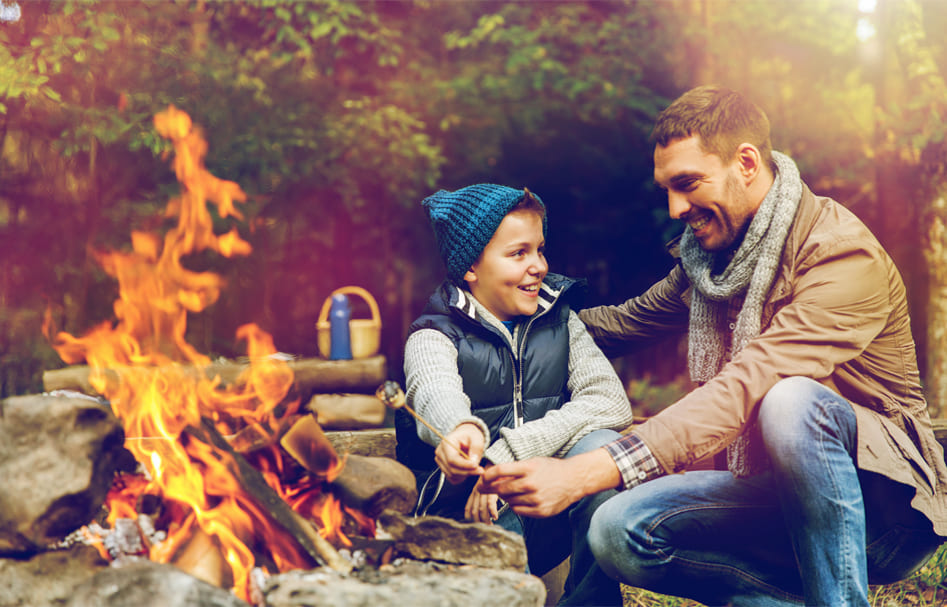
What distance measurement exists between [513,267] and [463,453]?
2.53 feet

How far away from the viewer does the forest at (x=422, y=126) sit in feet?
18.1

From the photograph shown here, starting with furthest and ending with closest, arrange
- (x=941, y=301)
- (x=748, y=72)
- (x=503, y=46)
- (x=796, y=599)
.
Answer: (x=503, y=46) → (x=748, y=72) → (x=941, y=301) → (x=796, y=599)

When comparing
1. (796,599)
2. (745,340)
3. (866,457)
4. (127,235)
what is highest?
(127,235)

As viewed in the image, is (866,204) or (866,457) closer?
(866,457)

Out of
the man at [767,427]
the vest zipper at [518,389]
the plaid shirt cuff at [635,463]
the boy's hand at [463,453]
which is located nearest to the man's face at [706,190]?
the man at [767,427]

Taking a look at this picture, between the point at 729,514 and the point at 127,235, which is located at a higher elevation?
the point at 127,235

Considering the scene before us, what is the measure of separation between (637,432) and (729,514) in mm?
475

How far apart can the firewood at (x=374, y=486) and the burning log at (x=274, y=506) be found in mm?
203

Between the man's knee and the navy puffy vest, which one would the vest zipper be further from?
the man's knee

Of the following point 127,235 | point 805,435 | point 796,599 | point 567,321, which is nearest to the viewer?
point 805,435

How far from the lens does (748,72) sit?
6.64 metres

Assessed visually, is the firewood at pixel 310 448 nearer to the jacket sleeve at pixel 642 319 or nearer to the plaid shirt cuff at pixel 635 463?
the plaid shirt cuff at pixel 635 463

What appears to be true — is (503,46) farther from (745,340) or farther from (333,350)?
(745,340)

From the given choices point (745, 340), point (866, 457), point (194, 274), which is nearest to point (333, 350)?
point (194, 274)
